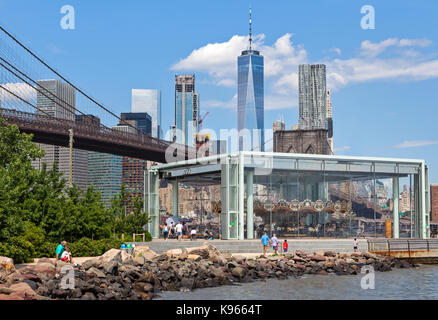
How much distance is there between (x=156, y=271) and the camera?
25.0 m

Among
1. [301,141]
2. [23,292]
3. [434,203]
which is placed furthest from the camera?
[434,203]

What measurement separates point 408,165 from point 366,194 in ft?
13.0

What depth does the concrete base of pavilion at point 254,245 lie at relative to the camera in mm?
32906

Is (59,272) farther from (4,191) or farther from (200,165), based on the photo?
(200,165)

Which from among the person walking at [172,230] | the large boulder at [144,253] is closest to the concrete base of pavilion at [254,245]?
the large boulder at [144,253]

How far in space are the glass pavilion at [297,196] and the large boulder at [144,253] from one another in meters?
7.51

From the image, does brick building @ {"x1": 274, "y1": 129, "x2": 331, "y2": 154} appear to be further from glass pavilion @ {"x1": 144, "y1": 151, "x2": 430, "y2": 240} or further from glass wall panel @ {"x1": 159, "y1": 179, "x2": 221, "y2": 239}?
glass pavilion @ {"x1": 144, "y1": 151, "x2": 430, "y2": 240}

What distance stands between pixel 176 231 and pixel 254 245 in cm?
792

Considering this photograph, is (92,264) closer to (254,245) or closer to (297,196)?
(254,245)

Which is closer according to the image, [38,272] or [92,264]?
[38,272]

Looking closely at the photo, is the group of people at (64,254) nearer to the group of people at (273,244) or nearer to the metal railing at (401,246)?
the group of people at (273,244)

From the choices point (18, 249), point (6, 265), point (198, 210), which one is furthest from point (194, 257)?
point (198, 210)

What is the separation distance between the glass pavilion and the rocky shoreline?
21.0ft
